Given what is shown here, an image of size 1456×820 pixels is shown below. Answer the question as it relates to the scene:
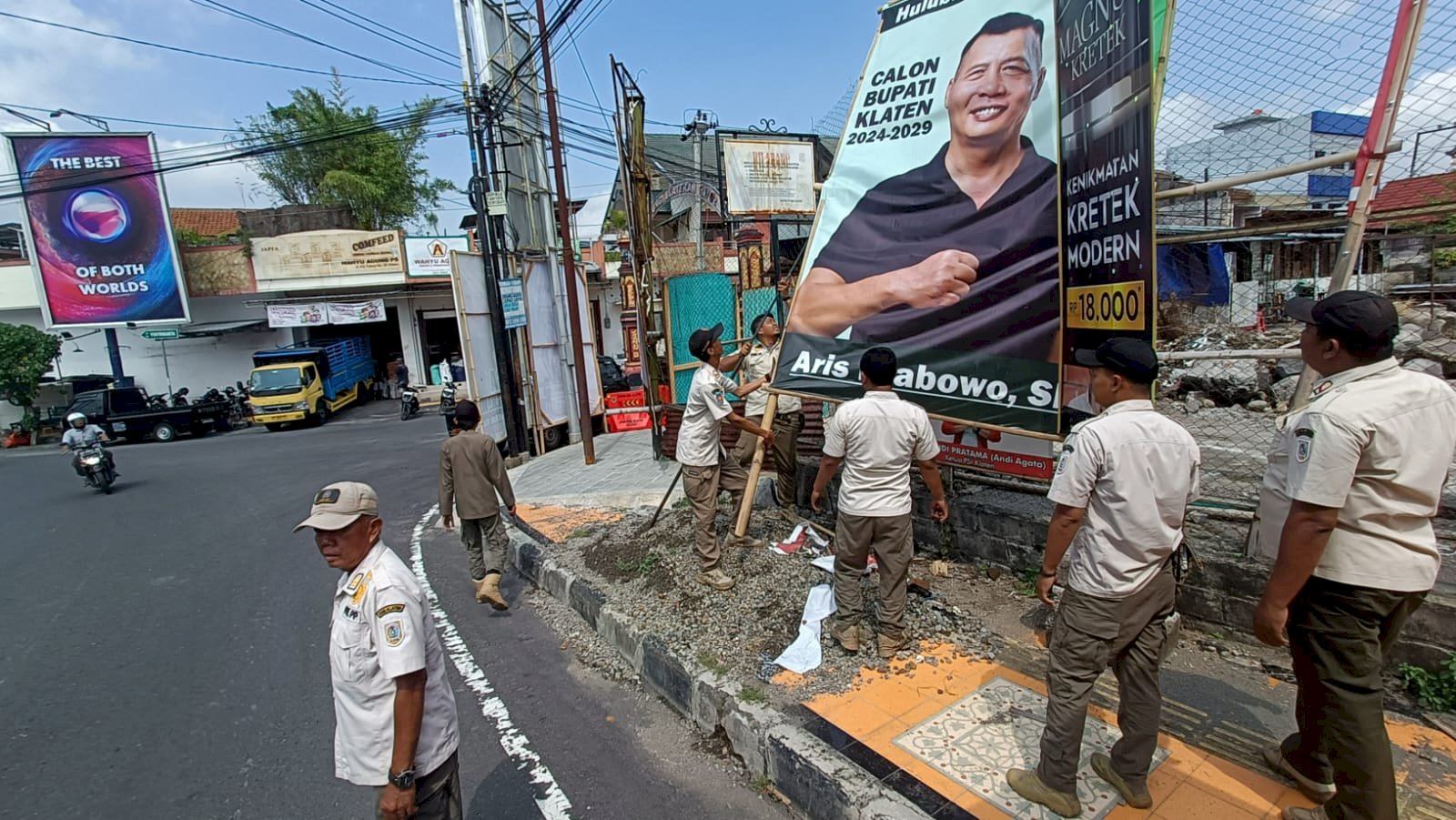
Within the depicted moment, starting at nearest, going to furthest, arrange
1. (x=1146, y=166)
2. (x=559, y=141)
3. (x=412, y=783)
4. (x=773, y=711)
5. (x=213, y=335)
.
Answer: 1. (x=412, y=783)
2. (x=1146, y=166)
3. (x=773, y=711)
4. (x=559, y=141)
5. (x=213, y=335)

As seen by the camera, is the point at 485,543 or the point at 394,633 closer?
the point at 394,633

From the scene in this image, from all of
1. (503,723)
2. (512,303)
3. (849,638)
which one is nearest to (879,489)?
(849,638)

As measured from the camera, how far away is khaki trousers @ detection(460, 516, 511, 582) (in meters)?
5.28

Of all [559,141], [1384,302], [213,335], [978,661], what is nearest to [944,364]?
[978,661]

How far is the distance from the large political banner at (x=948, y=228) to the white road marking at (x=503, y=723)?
2.84 meters

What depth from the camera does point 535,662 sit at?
4336mm

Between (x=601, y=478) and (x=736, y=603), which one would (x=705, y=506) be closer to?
(x=736, y=603)

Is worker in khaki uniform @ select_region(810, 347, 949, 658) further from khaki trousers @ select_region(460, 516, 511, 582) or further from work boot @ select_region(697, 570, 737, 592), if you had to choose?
khaki trousers @ select_region(460, 516, 511, 582)

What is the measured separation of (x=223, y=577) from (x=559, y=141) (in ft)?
22.6

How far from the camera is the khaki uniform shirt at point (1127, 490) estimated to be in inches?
90.1

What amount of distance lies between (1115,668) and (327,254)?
83.3 ft

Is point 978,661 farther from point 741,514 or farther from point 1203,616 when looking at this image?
point 741,514

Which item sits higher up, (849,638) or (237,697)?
(849,638)

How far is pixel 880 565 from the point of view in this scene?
3672 millimetres
